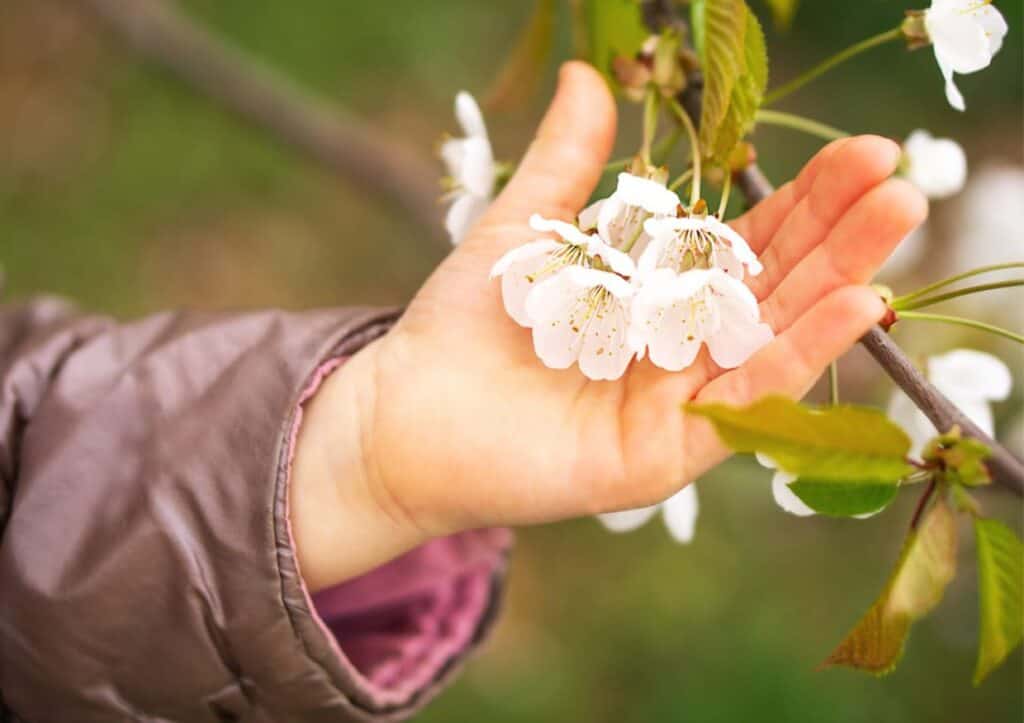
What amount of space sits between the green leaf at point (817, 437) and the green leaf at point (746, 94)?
9.0 inches

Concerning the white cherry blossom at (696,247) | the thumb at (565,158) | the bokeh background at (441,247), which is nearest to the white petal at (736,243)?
the white cherry blossom at (696,247)

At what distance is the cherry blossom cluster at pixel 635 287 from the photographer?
0.63 metres

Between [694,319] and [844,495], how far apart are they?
0.15 m

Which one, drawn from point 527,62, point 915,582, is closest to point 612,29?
point 527,62

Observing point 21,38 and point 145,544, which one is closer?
point 145,544

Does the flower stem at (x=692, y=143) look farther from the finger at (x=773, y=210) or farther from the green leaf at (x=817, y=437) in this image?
the green leaf at (x=817, y=437)

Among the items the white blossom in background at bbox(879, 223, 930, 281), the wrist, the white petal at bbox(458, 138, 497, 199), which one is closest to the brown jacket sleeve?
the wrist

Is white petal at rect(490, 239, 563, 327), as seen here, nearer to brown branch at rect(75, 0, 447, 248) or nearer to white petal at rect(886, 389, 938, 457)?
white petal at rect(886, 389, 938, 457)

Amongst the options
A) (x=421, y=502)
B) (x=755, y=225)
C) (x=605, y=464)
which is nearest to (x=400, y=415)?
(x=421, y=502)

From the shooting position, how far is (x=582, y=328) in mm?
709

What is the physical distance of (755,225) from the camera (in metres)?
0.75

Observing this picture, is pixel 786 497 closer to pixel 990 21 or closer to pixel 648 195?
pixel 648 195

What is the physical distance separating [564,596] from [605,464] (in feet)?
3.82

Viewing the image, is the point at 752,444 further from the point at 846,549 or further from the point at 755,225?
the point at 846,549
